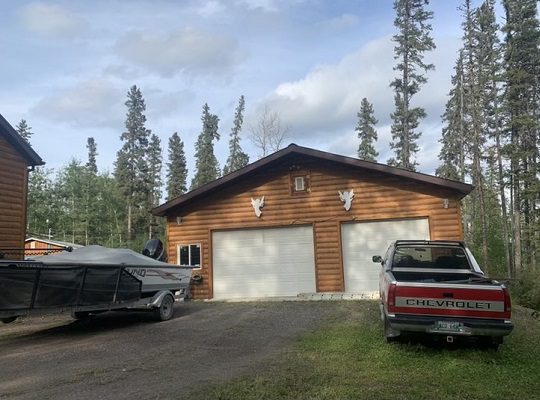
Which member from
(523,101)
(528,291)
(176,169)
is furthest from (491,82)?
(176,169)

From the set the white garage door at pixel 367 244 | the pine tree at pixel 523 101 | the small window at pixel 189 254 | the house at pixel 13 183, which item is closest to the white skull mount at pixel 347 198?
the white garage door at pixel 367 244

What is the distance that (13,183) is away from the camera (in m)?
15.8

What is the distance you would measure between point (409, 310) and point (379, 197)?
28.9ft

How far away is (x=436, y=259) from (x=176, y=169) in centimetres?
5153

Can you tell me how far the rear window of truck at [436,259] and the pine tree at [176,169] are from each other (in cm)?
4843

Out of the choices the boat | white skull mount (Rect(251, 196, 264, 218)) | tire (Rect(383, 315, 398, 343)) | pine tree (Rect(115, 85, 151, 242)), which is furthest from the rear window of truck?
pine tree (Rect(115, 85, 151, 242))

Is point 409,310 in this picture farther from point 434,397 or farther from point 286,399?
point 286,399

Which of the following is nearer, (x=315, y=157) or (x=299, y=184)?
(x=315, y=157)

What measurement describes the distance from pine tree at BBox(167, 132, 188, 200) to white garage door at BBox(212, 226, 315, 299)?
40104 mm

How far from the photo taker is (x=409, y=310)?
6.64 m

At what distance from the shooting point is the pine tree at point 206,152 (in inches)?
2071

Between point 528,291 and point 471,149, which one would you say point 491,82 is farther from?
point 528,291

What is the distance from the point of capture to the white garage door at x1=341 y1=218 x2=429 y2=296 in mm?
14945

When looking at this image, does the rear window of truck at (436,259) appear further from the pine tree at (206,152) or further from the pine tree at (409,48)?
the pine tree at (206,152)
